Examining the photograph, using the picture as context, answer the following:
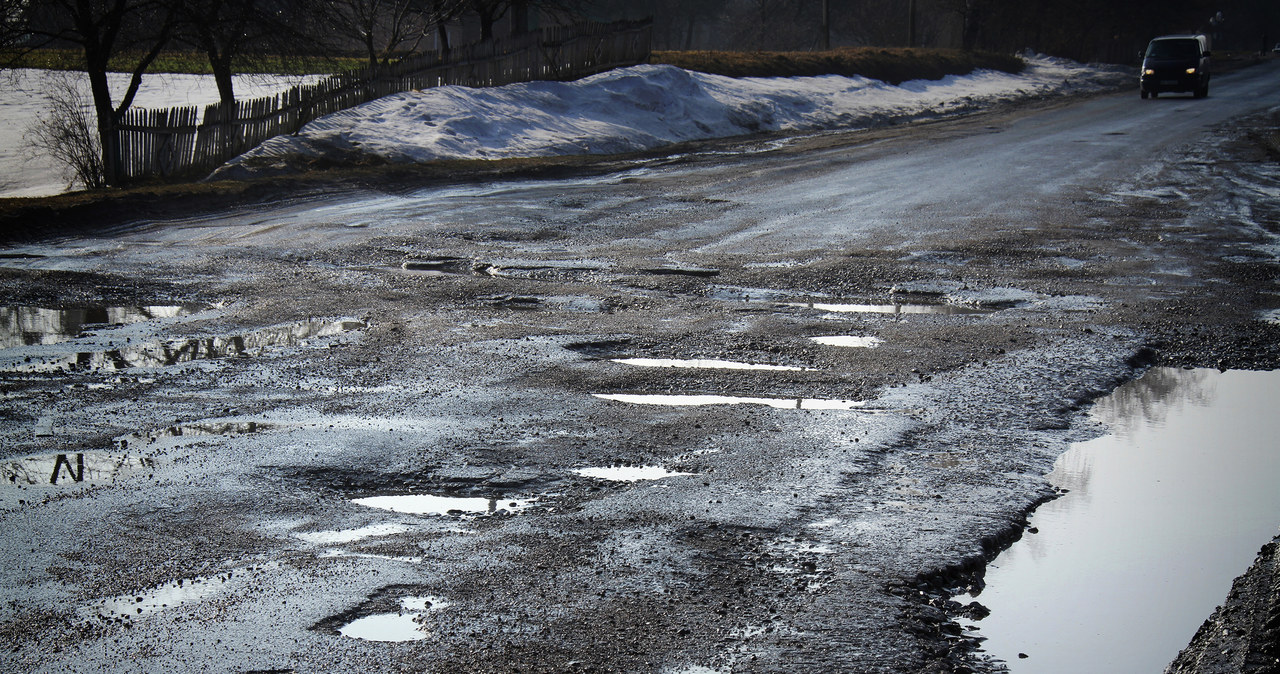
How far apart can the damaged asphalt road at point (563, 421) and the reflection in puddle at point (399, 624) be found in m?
0.01

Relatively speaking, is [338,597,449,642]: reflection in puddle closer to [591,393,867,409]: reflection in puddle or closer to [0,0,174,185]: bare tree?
[591,393,867,409]: reflection in puddle

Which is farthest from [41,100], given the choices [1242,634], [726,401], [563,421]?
[1242,634]

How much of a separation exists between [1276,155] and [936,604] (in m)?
18.0

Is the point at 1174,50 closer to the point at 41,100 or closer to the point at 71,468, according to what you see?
the point at 41,100

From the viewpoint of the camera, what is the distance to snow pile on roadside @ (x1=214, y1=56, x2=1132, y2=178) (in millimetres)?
18719

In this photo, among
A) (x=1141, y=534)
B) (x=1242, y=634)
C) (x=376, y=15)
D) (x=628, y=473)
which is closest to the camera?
(x=1242, y=634)

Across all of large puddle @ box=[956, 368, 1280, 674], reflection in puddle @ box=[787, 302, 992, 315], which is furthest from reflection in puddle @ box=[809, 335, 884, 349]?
large puddle @ box=[956, 368, 1280, 674]

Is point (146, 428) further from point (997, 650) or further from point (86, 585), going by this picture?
point (997, 650)

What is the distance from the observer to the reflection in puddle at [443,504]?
14.5 ft

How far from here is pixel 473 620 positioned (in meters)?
3.48

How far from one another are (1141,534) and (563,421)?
277cm

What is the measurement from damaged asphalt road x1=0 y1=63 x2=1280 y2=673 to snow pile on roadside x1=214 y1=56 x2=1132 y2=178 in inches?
251

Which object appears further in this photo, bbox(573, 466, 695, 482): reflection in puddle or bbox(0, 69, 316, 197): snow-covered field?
bbox(0, 69, 316, 197): snow-covered field

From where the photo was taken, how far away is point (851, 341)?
23.6 feet
